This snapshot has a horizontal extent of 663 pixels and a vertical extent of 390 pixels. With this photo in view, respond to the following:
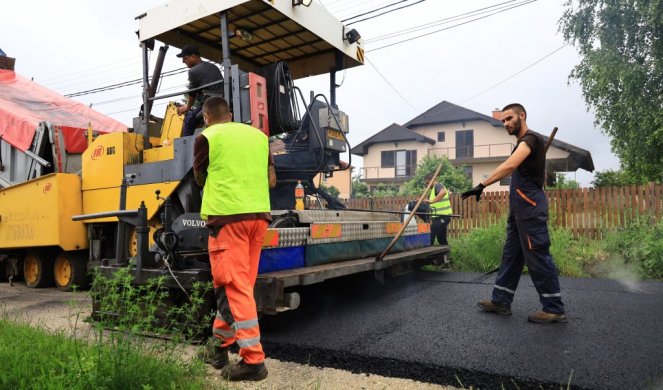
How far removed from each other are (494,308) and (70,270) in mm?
4962

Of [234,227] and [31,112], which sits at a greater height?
[31,112]

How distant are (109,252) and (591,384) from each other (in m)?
4.75

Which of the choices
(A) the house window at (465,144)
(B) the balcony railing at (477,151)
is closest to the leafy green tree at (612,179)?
(B) the balcony railing at (477,151)

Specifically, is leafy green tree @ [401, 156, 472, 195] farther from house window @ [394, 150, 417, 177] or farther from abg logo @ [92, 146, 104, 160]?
abg logo @ [92, 146, 104, 160]

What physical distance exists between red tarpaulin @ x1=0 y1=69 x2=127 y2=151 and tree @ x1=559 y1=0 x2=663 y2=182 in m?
14.7

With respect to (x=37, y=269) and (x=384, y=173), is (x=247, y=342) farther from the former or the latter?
(x=384, y=173)

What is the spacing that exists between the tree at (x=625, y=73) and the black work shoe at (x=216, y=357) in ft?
51.6

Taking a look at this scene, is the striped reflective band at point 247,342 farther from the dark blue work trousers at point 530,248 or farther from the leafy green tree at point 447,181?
the leafy green tree at point 447,181

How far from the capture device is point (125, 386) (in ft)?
7.21

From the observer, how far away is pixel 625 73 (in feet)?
49.0

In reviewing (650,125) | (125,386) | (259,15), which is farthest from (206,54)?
(650,125)

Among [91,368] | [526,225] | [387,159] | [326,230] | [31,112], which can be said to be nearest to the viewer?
[91,368]

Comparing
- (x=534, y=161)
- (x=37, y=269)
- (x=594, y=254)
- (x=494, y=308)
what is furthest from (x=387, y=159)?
(x=534, y=161)

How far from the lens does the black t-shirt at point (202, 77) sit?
4121 millimetres
